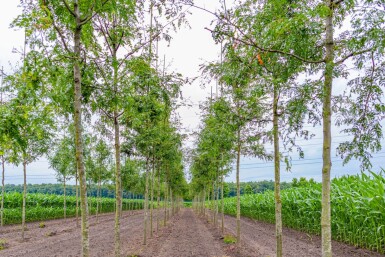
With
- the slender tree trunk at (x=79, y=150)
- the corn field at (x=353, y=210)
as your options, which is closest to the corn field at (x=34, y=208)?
the corn field at (x=353, y=210)

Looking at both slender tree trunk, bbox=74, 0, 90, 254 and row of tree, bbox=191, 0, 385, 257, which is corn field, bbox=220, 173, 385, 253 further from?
slender tree trunk, bbox=74, 0, 90, 254

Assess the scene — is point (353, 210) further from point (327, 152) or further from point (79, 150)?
point (79, 150)

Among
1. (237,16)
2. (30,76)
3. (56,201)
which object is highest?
(237,16)

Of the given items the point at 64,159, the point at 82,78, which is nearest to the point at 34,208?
the point at 64,159

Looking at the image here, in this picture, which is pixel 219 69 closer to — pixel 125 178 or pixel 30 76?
pixel 30 76

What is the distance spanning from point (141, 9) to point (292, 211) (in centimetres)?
1538

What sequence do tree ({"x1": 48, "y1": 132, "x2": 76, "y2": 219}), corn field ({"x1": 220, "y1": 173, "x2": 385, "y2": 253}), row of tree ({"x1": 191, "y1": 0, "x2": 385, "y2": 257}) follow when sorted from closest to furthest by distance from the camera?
row of tree ({"x1": 191, "y1": 0, "x2": 385, "y2": 257}), corn field ({"x1": 220, "y1": 173, "x2": 385, "y2": 253}), tree ({"x1": 48, "y1": 132, "x2": 76, "y2": 219})

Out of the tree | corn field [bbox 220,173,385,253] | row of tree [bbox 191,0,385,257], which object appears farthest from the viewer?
the tree

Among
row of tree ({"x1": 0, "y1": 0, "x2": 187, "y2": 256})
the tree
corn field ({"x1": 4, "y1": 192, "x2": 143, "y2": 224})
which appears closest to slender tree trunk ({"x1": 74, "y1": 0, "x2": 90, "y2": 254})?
row of tree ({"x1": 0, "y1": 0, "x2": 187, "y2": 256})

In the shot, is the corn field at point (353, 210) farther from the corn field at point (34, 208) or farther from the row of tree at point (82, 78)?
the corn field at point (34, 208)

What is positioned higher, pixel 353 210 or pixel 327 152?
pixel 327 152

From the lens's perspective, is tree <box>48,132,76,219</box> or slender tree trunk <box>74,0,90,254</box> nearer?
slender tree trunk <box>74,0,90,254</box>

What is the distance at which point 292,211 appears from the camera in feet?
62.3

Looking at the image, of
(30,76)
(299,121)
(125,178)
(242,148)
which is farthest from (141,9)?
(125,178)
